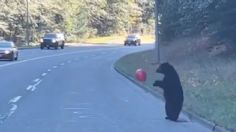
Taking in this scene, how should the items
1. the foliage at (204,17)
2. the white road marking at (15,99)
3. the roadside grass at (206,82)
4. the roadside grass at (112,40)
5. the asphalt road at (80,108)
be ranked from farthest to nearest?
the roadside grass at (112,40), the foliage at (204,17), the white road marking at (15,99), the roadside grass at (206,82), the asphalt road at (80,108)

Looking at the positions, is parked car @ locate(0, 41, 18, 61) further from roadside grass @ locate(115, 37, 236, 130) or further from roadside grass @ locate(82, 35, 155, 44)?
roadside grass @ locate(82, 35, 155, 44)

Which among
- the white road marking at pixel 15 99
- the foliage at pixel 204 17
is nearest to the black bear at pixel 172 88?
the white road marking at pixel 15 99

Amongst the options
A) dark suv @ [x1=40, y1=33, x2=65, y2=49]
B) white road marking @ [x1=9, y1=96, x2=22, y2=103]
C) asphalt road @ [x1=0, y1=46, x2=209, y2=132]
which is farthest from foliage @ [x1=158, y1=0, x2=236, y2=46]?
dark suv @ [x1=40, y1=33, x2=65, y2=49]

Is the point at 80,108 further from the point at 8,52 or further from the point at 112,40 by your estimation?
the point at 112,40

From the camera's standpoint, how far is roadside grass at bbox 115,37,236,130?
14.3m

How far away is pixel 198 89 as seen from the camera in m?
20.0

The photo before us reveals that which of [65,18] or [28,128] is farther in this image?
[65,18]

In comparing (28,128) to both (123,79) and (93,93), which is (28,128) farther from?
(123,79)

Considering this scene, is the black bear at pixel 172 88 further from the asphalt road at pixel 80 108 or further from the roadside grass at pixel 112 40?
the roadside grass at pixel 112 40

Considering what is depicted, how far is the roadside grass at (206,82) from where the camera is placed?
14251 millimetres

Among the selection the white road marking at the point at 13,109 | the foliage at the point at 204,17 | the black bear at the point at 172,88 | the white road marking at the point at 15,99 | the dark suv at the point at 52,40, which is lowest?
the dark suv at the point at 52,40

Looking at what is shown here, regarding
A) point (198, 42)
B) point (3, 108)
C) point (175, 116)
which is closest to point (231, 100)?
point (175, 116)

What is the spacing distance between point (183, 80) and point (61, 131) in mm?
11884

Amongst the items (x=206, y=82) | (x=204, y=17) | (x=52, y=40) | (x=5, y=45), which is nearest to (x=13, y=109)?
(x=206, y=82)
